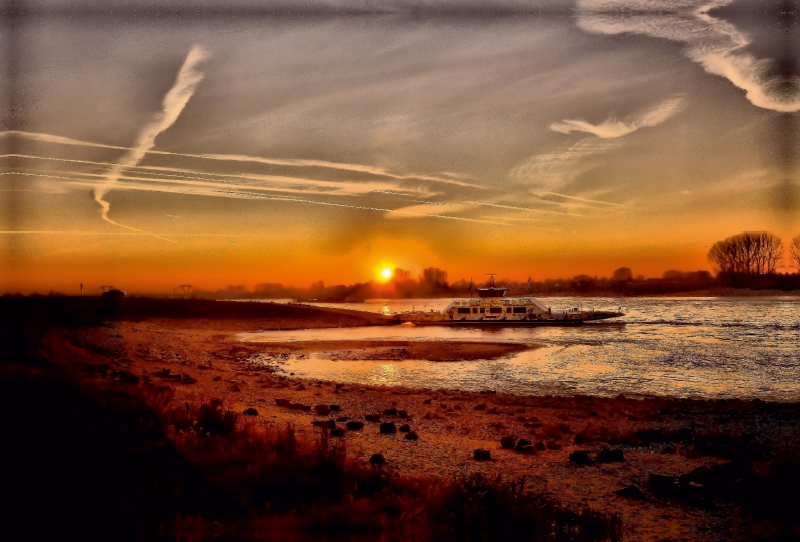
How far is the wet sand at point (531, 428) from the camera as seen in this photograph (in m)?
8.30

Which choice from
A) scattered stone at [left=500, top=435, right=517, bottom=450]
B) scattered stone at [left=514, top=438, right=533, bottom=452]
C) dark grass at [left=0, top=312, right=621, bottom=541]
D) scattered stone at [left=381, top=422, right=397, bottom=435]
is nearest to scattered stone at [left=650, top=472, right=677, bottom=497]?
dark grass at [left=0, top=312, right=621, bottom=541]

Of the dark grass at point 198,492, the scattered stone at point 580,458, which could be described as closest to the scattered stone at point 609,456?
the scattered stone at point 580,458

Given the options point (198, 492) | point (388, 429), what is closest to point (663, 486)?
point (388, 429)

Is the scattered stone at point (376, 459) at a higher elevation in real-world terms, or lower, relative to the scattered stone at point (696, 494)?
higher

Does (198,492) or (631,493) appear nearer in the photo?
(198,492)

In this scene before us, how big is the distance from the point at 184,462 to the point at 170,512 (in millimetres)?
1259

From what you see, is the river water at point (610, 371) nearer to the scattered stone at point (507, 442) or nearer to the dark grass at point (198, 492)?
the scattered stone at point (507, 442)

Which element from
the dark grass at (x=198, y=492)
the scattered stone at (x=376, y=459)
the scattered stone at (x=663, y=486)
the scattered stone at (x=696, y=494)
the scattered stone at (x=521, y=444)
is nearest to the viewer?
the dark grass at (x=198, y=492)

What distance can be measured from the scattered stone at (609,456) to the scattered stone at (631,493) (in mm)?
1959

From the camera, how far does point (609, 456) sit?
35.3 feet

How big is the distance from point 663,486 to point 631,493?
2.07 feet

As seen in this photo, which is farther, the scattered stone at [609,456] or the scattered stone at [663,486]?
the scattered stone at [609,456]

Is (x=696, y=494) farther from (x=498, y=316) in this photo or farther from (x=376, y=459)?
(x=498, y=316)

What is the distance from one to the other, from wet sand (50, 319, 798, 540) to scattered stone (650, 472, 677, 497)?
0.13 meters
